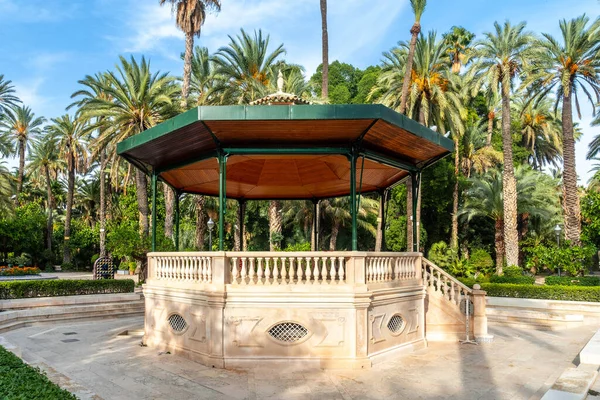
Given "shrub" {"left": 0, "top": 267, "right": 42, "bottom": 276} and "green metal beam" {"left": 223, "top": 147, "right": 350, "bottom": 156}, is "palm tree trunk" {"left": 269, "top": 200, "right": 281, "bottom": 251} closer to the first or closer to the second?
"shrub" {"left": 0, "top": 267, "right": 42, "bottom": 276}

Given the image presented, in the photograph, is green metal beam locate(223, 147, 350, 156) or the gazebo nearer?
the gazebo

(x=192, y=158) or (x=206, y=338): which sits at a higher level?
(x=192, y=158)

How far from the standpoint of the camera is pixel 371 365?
10016 millimetres

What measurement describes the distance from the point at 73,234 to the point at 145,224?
28827mm

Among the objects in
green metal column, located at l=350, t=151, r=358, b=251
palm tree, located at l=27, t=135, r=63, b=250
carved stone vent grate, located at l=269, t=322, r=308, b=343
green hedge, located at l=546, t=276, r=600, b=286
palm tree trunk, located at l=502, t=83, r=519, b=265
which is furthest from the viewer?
palm tree, located at l=27, t=135, r=63, b=250

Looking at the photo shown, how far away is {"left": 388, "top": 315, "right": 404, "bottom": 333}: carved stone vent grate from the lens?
11.1m

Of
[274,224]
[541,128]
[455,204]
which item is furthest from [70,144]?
[541,128]

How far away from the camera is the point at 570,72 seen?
27859 mm

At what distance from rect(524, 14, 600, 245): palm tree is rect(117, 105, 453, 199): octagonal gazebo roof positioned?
1917cm

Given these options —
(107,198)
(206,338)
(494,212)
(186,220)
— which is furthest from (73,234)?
(206,338)

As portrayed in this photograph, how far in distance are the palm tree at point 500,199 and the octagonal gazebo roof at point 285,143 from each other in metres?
22.6

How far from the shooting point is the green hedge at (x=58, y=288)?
1856 cm

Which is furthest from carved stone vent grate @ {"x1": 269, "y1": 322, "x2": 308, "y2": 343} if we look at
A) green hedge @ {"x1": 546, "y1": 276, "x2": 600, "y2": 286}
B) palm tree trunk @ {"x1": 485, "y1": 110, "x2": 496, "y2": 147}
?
palm tree trunk @ {"x1": 485, "y1": 110, "x2": 496, "y2": 147}

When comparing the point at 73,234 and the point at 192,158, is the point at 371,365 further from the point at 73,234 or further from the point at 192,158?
the point at 73,234
